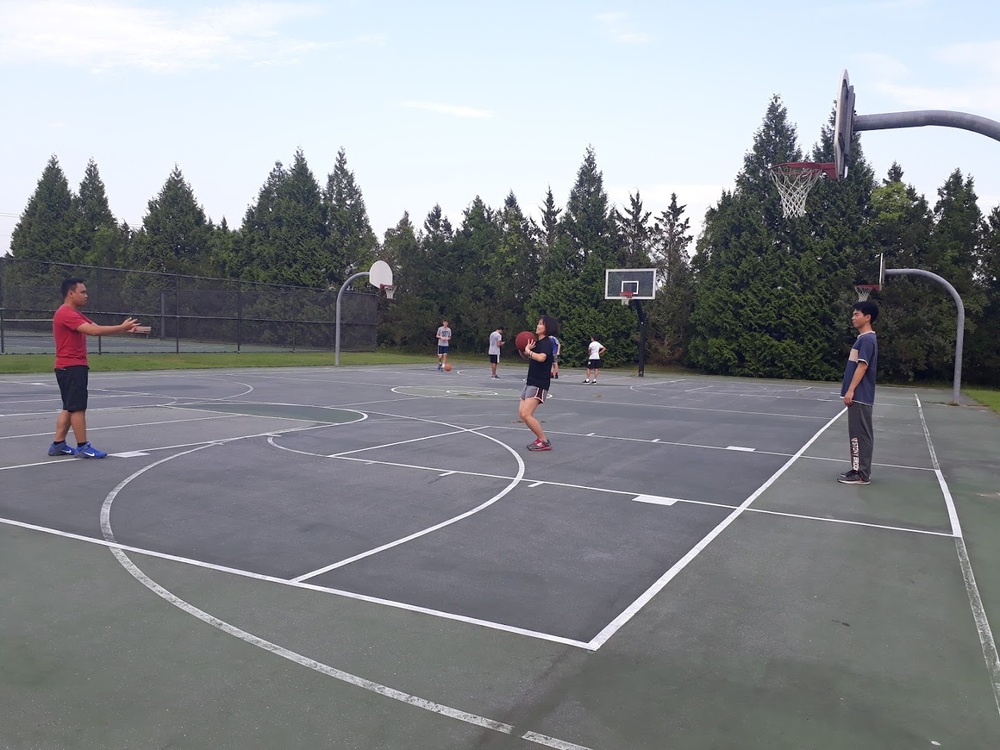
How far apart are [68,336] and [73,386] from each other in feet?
1.96

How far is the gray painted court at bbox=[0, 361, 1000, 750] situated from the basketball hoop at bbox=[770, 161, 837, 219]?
26.1 meters

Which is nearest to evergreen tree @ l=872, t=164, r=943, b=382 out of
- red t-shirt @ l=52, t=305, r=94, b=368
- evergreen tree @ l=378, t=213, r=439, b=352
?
evergreen tree @ l=378, t=213, r=439, b=352

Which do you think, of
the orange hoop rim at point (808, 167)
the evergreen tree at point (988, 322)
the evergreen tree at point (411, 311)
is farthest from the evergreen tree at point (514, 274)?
the evergreen tree at point (988, 322)

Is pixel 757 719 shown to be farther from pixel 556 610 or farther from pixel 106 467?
pixel 106 467

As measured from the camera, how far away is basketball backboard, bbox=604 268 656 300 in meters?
34.8

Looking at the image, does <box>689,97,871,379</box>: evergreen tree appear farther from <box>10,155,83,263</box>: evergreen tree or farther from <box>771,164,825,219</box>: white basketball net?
<box>10,155,83,263</box>: evergreen tree

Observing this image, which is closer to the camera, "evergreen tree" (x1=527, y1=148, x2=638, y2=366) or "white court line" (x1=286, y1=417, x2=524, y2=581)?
"white court line" (x1=286, y1=417, x2=524, y2=581)

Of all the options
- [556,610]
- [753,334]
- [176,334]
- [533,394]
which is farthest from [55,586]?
[753,334]

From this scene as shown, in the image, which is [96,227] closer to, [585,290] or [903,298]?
[585,290]

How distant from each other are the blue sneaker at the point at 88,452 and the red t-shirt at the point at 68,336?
0.96 meters

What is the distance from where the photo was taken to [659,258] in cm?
4881

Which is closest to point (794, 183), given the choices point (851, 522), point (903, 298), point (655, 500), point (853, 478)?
point (903, 298)

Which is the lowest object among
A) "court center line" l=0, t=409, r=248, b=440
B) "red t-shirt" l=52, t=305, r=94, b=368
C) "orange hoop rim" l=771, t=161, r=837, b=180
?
"court center line" l=0, t=409, r=248, b=440

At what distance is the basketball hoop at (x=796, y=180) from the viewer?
34.1 metres
